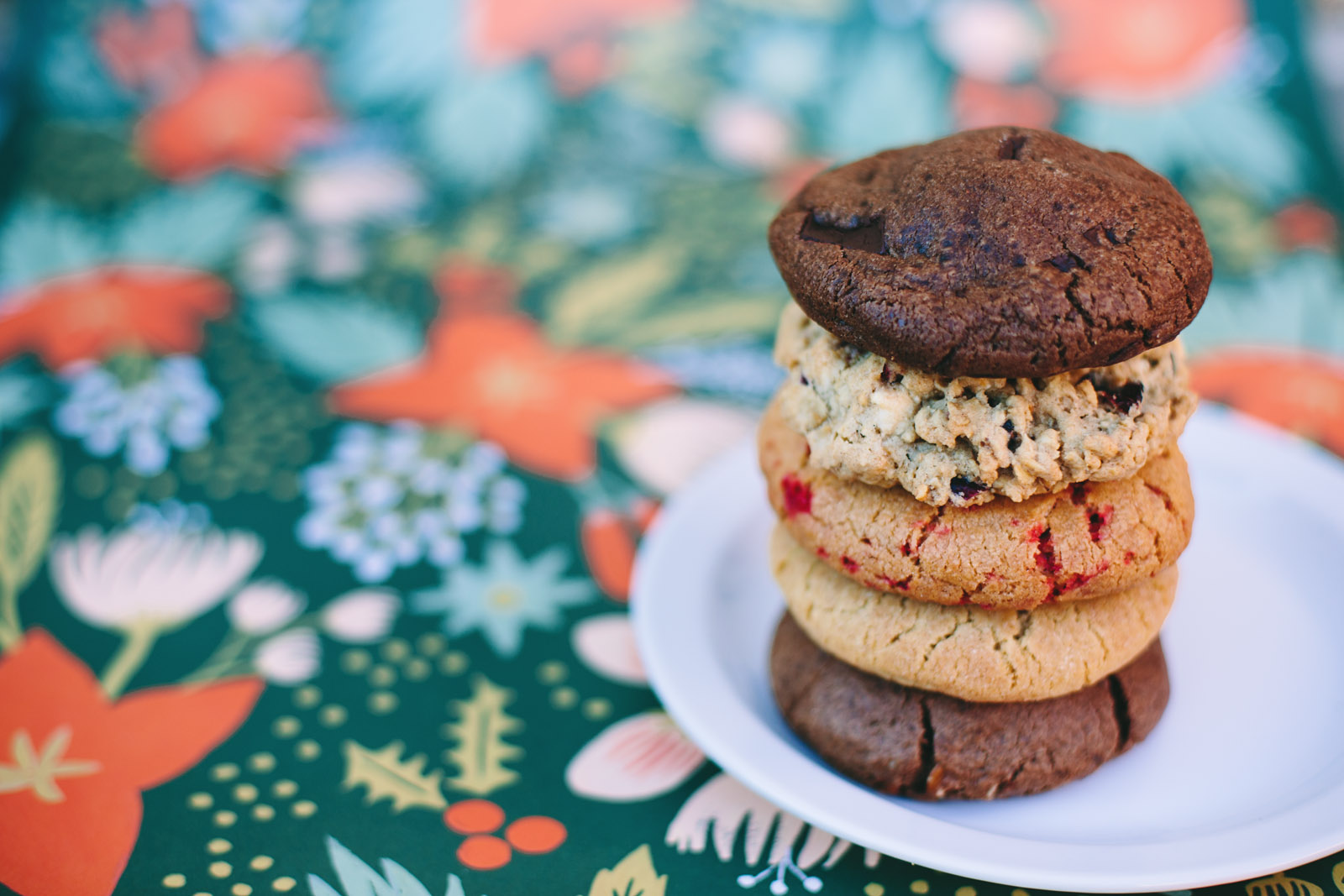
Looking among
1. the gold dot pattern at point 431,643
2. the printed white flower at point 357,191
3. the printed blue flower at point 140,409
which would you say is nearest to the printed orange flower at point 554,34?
the printed white flower at point 357,191

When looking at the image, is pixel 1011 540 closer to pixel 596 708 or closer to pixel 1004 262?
pixel 1004 262

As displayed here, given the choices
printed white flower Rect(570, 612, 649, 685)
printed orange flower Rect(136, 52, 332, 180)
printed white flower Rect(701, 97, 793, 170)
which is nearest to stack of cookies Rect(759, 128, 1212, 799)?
printed white flower Rect(570, 612, 649, 685)

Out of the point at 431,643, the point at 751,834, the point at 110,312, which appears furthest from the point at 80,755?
the point at 110,312

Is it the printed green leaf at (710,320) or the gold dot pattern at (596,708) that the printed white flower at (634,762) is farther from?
the printed green leaf at (710,320)

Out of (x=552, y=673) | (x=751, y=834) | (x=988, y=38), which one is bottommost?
(x=552, y=673)

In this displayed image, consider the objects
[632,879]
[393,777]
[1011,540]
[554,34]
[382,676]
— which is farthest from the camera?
[554,34]

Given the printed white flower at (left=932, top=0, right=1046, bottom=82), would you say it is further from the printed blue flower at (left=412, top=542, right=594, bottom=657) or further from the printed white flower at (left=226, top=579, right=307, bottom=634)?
the printed white flower at (left=226, top=579, right=307, bottom=634)
